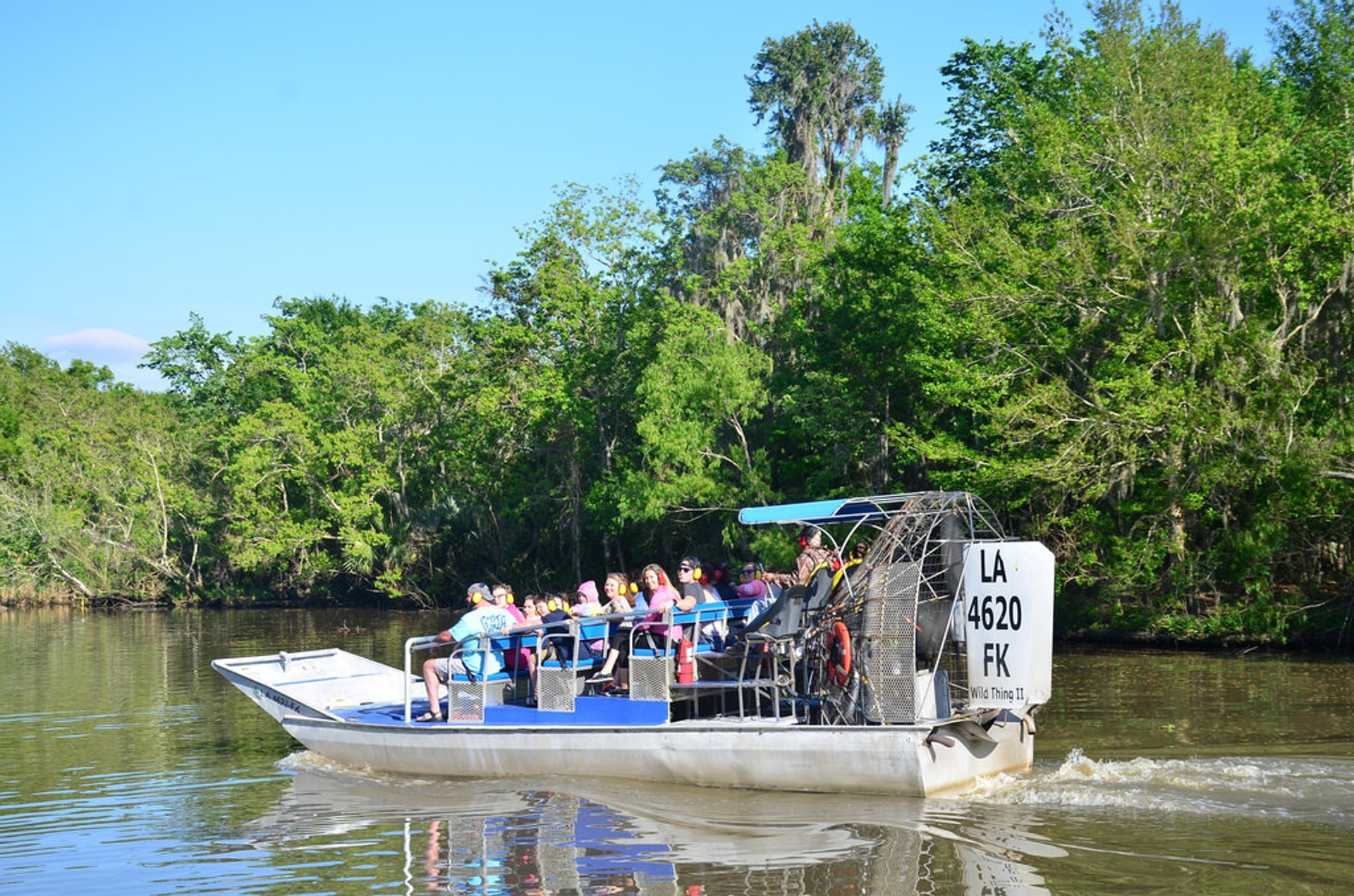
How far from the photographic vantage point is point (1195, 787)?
11.8m

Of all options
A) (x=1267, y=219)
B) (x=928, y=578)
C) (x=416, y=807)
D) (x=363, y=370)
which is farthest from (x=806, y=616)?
(x=363, y=370)

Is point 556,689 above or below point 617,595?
below

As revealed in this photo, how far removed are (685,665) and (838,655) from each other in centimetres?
190

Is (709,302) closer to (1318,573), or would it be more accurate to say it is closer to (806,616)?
(1318,573)

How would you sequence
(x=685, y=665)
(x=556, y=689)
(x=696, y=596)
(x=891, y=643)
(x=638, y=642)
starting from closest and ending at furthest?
(x=891, y=643) → (x=685, y=665) → (x=556, y=689) → (x=638, y=642) → (x=696, y=596)

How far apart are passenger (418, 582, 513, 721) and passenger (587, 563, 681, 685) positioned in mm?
1209

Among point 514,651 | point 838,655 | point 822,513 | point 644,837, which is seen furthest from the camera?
point 514,651

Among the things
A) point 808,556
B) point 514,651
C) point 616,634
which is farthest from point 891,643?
point 514,651

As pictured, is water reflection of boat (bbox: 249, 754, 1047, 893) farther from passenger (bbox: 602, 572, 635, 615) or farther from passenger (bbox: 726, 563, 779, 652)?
passenger (bbox: 602, 572, 635, 615)

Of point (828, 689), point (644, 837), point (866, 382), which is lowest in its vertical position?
point (644, 837)

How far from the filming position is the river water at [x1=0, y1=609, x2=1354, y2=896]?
32.5ft

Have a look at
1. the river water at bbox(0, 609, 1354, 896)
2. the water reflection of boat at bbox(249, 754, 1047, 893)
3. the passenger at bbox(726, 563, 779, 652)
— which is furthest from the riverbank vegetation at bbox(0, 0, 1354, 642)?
the water reflection of boat at bbox(249, 754, 1047, 893)

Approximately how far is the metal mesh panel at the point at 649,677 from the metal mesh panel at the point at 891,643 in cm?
226

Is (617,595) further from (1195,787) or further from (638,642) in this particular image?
(1195,787)
